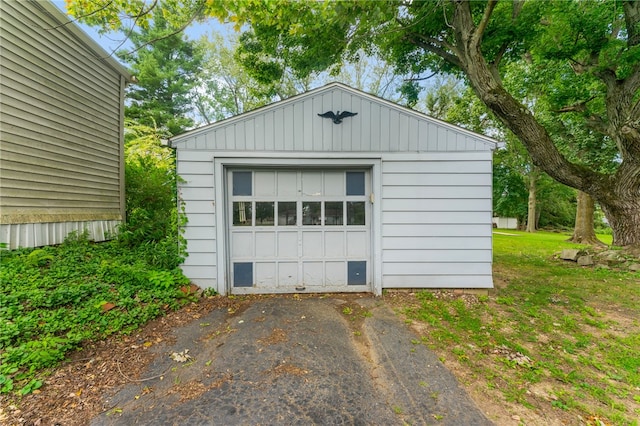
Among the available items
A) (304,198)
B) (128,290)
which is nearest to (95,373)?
(128,290)

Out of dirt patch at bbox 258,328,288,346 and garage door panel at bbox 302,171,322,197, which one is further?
garage door panel at bbox 302,171,322,197

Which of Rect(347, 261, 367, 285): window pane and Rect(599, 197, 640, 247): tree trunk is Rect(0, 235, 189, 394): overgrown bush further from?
Rect(599, 197, 640, 247): tree trunk

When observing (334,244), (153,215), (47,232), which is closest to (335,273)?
(334,244)

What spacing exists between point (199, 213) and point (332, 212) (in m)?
2.05

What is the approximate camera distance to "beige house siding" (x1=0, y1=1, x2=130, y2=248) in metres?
3.44

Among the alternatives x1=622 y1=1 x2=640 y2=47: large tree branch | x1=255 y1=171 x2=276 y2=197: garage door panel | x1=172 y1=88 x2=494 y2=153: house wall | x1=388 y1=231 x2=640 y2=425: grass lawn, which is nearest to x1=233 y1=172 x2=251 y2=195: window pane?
x1=255 y1=171 x2=276 y2=197: garage door panel

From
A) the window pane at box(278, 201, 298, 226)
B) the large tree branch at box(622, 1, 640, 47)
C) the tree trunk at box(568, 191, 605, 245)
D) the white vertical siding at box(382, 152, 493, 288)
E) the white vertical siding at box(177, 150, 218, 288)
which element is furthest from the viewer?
the tree trunk at box(568, 191, 605, 245)

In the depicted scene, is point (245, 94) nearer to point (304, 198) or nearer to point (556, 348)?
point (304, 198)

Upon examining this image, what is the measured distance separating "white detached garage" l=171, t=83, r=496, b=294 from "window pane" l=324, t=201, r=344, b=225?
2 centimetres

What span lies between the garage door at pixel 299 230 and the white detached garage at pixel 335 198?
2 centimetres

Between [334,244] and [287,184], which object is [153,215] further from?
[334,244]

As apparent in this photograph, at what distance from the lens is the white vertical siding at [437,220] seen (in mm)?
3920

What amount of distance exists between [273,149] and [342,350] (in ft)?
9.37

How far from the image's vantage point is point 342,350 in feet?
8.31
